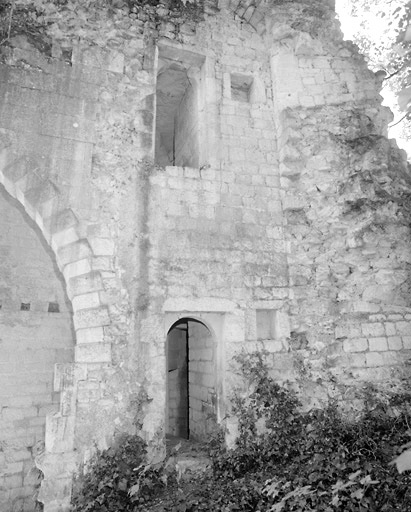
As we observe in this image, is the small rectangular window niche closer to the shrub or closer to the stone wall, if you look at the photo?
the stone wall

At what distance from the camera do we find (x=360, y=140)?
5.93 meters

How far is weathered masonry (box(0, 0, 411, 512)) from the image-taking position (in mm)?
4816

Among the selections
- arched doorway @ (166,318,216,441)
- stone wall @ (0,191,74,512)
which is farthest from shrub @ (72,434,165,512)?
stone wall @ (0,191,74,512)

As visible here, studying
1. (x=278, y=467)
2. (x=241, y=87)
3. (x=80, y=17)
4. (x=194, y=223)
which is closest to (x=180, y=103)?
(x=241, y=87)

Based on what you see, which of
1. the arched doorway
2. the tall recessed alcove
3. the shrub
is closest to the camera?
the shrub

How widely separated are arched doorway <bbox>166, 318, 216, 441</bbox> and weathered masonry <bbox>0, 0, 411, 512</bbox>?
5 cm

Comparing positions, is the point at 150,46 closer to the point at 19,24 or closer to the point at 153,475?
the point at 19,24

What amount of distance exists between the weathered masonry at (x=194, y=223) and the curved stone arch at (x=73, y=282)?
0.06 feet

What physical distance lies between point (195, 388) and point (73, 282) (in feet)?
8.48

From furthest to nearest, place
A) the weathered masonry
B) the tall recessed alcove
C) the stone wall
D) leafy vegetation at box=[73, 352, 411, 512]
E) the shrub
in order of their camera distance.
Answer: the stone wall, the tall recessed alcove, the weathered masonry, the shrub, leafy vegetation at box=[73, 352, 411, 512]

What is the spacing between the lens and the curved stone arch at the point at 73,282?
4.48 metres

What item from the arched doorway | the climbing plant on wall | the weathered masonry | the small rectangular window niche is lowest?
the arched doorway

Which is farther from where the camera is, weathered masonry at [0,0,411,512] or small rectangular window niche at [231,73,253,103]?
small rectangular window niche at [231,73,253,103]

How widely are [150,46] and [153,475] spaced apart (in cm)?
561
